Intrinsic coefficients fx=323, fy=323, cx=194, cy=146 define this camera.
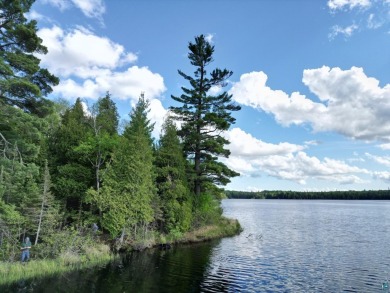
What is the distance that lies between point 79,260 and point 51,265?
8.00 ft

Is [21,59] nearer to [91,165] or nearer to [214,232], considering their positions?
[91,165]

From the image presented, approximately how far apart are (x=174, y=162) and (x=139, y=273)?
682 inches

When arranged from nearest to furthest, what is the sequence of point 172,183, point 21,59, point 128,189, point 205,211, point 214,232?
point 21,59 < point 128,189 < point 172,183 < point 205,211 < point 214,232

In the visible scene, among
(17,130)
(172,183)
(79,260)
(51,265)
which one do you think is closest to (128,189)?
(172,183)

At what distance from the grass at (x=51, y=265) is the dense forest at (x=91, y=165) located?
0.94 meters

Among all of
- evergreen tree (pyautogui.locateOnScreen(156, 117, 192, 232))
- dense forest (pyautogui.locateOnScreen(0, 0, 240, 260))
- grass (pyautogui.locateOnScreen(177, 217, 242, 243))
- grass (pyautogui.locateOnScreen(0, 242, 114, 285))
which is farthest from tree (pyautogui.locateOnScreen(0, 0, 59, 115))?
grass (pyautogui.locateOnScreen(177, 217, 242, 243))

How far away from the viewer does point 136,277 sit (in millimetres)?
22797

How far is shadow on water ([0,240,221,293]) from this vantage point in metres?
19.8

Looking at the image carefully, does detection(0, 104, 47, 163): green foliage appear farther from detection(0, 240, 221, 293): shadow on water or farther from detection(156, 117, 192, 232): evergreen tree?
detection(156, 117, 192, 232): evergreen tree

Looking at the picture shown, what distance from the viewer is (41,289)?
1903 cm

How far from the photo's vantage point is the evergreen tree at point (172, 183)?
37.7m

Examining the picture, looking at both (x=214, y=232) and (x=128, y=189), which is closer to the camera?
(x=128, y=189)

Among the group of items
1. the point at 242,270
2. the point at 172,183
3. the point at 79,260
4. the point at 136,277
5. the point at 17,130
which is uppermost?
the point at 17,130

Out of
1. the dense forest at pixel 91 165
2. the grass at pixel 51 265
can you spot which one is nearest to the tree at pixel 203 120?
the dense forest at pixel 91 165
